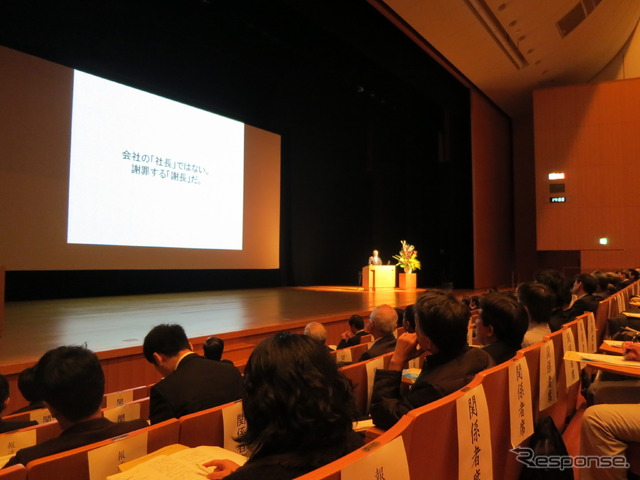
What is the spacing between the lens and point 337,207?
443 inches

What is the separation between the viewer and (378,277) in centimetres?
934

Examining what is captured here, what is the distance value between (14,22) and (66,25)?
0.62 m

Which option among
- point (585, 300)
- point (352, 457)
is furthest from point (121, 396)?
point (585, 300)

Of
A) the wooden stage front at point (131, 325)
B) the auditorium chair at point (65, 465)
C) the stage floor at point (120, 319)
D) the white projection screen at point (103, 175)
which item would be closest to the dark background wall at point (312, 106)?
the white projection screen at point (103, 175)

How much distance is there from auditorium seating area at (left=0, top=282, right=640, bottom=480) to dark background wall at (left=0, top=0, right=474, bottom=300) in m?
4.67

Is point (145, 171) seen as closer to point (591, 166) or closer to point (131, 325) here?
point (131, 325)

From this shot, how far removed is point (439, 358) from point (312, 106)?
9796mm

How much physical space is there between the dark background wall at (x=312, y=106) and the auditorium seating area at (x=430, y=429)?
4674mm

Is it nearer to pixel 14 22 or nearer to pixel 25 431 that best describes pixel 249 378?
pixel 25 431

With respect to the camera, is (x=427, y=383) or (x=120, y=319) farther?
(x=120, y=319)

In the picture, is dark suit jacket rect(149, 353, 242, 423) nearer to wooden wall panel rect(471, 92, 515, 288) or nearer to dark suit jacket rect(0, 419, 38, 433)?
dark suit jacket rect(0, 419, 38, 433)

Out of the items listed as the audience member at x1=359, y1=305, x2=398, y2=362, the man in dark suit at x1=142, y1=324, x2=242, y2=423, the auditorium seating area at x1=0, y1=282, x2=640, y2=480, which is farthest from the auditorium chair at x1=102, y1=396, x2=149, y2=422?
the audience member at x1=359, y1=305, x2=398, y2=362

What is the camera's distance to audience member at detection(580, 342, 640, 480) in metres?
1.37

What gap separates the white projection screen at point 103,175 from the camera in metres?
5.80
